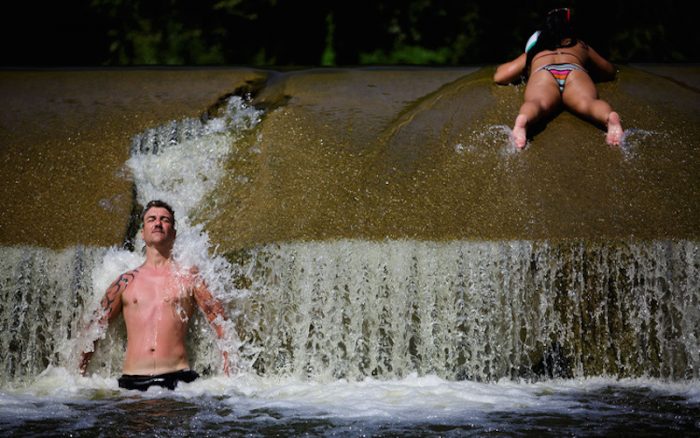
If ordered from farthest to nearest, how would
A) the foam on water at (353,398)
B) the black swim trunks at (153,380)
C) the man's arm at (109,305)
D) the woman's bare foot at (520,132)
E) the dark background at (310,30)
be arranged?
the dark background at (310,30), the woman's bare foot at (520,132), the man's arm at (109,305), the black swim trunks at (153,380), the foam on water at (353,398)

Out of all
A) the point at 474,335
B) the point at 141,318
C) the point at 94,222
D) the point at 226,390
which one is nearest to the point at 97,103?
the point at 94,222

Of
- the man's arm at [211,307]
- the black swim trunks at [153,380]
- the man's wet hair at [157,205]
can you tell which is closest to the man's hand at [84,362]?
the black swim trunks at [153,380]

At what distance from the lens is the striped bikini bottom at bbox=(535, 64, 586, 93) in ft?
19.2

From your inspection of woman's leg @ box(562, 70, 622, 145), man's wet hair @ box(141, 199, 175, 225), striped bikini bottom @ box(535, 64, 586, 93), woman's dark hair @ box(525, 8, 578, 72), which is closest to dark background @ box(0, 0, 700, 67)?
woman's dark hair @ box(525, 8, 578, 72)

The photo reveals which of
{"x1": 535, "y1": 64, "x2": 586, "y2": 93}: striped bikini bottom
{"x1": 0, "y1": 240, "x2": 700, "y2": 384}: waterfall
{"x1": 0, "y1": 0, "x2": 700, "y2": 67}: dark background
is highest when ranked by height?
{"x1": 0, "y1": 0, "x2": 700, "y2": 67}: dark background

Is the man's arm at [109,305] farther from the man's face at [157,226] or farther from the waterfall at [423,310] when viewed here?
the man's face at [157,226]

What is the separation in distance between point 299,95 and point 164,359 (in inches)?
90.2

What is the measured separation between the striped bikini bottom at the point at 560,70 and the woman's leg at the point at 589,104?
0.03m

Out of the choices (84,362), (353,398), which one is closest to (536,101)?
(353,398)

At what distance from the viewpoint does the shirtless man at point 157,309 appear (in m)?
4.61

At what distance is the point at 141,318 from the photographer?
4.75 meters

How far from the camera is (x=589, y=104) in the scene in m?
5.64

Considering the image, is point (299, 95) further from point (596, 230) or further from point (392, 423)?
point (392, 423)

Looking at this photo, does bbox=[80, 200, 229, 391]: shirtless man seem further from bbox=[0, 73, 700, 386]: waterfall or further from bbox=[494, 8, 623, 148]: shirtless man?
bbox=[494, 8, 623, 148]: shirtless man
